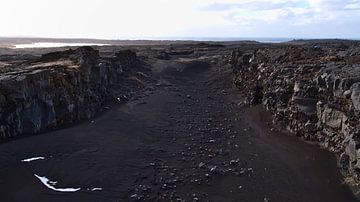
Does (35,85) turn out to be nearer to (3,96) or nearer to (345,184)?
(3,96)

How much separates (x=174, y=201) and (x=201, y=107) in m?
21.3

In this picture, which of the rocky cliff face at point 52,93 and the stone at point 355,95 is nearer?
the stone at point 355,95

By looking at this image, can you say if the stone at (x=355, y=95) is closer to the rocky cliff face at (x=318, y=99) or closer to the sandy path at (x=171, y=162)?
the rocky cliff face at (x=318, y=99)

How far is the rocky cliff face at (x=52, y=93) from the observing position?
2848 cm

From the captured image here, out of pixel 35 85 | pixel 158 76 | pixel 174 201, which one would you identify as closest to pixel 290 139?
pixel 174 201

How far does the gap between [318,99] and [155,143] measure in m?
11.8

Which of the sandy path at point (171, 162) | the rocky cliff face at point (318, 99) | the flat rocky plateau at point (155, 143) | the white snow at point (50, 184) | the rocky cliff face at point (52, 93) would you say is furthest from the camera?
the rocky cliff face at point (52, 93)

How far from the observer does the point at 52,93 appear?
31812mm

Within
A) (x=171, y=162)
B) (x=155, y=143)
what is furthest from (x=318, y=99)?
(x=155, y=143)

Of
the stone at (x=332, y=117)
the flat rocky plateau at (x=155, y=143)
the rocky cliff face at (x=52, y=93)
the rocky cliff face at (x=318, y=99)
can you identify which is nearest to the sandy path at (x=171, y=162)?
the flat rocky plateau at (x=155, y=143)

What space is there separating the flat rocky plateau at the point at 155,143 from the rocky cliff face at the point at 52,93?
0.08 metres

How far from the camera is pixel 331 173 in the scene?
78.0 feet

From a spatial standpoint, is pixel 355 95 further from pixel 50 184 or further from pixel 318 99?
pixel 50 184

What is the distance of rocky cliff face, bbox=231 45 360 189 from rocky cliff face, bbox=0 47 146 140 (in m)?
15.1
